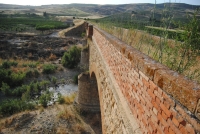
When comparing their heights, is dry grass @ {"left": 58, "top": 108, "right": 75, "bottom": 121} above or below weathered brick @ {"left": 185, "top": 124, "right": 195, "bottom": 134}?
below

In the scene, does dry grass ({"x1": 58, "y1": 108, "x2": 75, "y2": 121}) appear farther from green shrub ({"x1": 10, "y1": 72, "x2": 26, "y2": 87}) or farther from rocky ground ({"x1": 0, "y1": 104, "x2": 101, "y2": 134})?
green shrub ({"x1": 10, "y1": 72, "x2": 26, "y2": 87})

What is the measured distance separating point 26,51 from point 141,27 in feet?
74.9

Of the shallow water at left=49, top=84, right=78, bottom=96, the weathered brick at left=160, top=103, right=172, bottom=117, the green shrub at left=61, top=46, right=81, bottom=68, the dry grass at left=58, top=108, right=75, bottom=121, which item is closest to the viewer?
the weathered brick at left=160, top=103, right=172, bottom=117

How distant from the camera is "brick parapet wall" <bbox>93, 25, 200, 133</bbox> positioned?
1.35 metres

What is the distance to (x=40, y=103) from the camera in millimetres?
11680

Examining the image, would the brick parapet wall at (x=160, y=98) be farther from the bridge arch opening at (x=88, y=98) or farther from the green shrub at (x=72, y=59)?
the green shrub at (x=72, y=59)

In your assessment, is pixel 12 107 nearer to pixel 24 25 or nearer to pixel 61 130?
pixel 61 130

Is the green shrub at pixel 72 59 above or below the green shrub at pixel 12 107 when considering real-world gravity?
above

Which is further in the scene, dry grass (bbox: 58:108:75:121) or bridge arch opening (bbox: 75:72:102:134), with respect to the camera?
bridge arch opening (bbox: 75:72:102:134)

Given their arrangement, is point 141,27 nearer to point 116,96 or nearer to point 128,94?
point 116,96

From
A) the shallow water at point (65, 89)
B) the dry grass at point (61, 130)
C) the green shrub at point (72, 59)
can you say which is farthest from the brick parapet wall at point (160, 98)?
the green shrub at point (72, 59)

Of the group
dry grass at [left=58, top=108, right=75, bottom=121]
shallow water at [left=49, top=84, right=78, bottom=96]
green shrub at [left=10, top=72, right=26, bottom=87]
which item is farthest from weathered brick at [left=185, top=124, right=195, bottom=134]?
green shrub at [left=10, top=72, right=26, bottom=87]

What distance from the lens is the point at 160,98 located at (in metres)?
1.75

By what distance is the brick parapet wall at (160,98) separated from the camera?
4.43 feet
